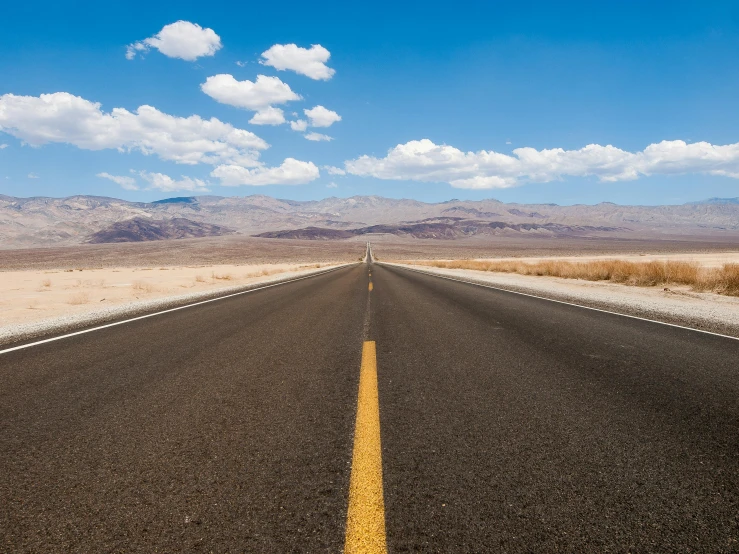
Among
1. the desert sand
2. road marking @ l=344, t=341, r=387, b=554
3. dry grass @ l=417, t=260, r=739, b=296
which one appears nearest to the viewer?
road marking @ l=344, t=341, r=387, b=554

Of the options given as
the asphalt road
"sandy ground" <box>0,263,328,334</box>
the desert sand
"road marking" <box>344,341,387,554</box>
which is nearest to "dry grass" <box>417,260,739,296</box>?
the asphalt road

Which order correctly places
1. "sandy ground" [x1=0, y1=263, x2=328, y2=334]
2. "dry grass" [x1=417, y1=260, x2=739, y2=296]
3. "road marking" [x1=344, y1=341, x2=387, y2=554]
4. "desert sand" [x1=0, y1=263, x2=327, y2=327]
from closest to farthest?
"road marking" [x1=344, y1=341, x2=387, y2=554], "sandy ground" [x1=0, y1=263, x2=328, y2=334], "desert sand" [x1=0, y1=263, x2=327, y2=327], "dry grass" [x1=417, y1=260, x2=739, y2=296]

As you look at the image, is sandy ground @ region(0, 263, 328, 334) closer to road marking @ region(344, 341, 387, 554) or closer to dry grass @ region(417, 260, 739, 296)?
road marking @ region(344, 341, 387, 554)

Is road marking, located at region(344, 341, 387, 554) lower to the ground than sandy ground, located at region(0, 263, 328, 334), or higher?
higher

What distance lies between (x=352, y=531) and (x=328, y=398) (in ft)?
5.50

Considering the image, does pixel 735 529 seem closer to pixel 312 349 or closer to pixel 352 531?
pixel 352 531

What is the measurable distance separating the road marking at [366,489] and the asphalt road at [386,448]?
6cm

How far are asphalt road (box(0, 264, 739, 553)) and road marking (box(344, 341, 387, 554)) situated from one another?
0.06m

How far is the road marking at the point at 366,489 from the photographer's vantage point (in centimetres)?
162

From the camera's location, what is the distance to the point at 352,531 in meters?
1.69

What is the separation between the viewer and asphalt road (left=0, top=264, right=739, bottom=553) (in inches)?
67.7

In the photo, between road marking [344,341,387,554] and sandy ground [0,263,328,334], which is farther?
sandy ground [0,263,328,334]

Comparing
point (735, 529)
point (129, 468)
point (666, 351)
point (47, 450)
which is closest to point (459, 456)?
point (735, 529)

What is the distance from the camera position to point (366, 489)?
198 cm
